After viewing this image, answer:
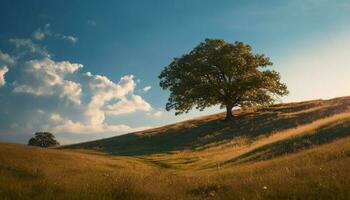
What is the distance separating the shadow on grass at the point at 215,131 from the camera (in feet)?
170

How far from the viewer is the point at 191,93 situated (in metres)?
65.4

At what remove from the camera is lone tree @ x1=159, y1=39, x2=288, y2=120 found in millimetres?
66062

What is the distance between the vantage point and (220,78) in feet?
227

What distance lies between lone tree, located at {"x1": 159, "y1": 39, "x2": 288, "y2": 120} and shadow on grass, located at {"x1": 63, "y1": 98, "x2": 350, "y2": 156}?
125 inches

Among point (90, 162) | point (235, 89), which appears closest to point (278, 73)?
point (235, 89)

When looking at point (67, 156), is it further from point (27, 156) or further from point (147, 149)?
point (147, 149)

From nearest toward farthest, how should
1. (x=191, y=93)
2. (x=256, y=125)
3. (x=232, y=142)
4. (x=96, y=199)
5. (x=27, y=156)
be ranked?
(x=96, y=199)
(x=27, y=156)
(x=232, y=142)
(x=256, y=125)
(x=191, y=93)

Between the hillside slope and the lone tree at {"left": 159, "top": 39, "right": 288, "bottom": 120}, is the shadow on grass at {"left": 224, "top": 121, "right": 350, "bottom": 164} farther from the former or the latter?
the lone tree at {"left": 159, "top": 39, "right": 288, "bottom": 120}

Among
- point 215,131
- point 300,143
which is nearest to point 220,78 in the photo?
point 215,131

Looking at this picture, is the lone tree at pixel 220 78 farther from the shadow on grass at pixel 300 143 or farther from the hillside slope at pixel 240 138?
the shadow on grass at pixel 300 143

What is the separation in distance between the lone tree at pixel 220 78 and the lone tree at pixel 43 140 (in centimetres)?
3268

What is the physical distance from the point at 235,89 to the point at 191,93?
6.93 meters

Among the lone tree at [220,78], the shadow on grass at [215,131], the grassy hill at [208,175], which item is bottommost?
the grassy hill at [208,175]

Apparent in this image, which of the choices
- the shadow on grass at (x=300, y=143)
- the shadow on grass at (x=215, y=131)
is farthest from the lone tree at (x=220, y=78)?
the shadow on grass at (x=300, y=143)
